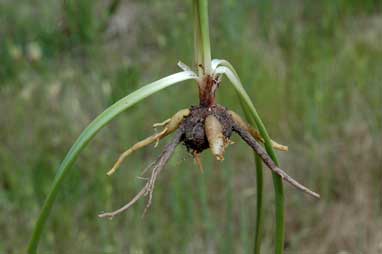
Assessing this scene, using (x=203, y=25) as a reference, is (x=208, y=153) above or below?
above

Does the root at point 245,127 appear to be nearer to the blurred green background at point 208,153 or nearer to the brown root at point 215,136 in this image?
the brown root at point 215,136

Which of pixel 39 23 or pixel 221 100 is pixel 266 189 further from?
pixel 39 23

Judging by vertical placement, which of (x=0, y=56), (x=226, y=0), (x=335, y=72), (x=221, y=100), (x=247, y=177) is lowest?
(x=247, y=177)

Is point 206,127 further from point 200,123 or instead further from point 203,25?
point 203,25

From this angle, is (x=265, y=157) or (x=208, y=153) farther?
(x=208, y=153)

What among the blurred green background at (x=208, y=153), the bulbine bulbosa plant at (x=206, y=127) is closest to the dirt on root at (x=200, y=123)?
the bulbine bulbosa plant at (x=206, y=127)

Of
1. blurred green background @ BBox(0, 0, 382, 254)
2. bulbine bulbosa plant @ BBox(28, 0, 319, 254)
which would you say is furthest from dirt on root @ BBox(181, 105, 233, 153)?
blurred green background @ BBox(0, 0, 382, 254)

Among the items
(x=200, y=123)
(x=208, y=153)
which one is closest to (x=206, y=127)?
(x=200, y=123)

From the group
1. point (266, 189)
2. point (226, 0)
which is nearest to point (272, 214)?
point (266, 189)
